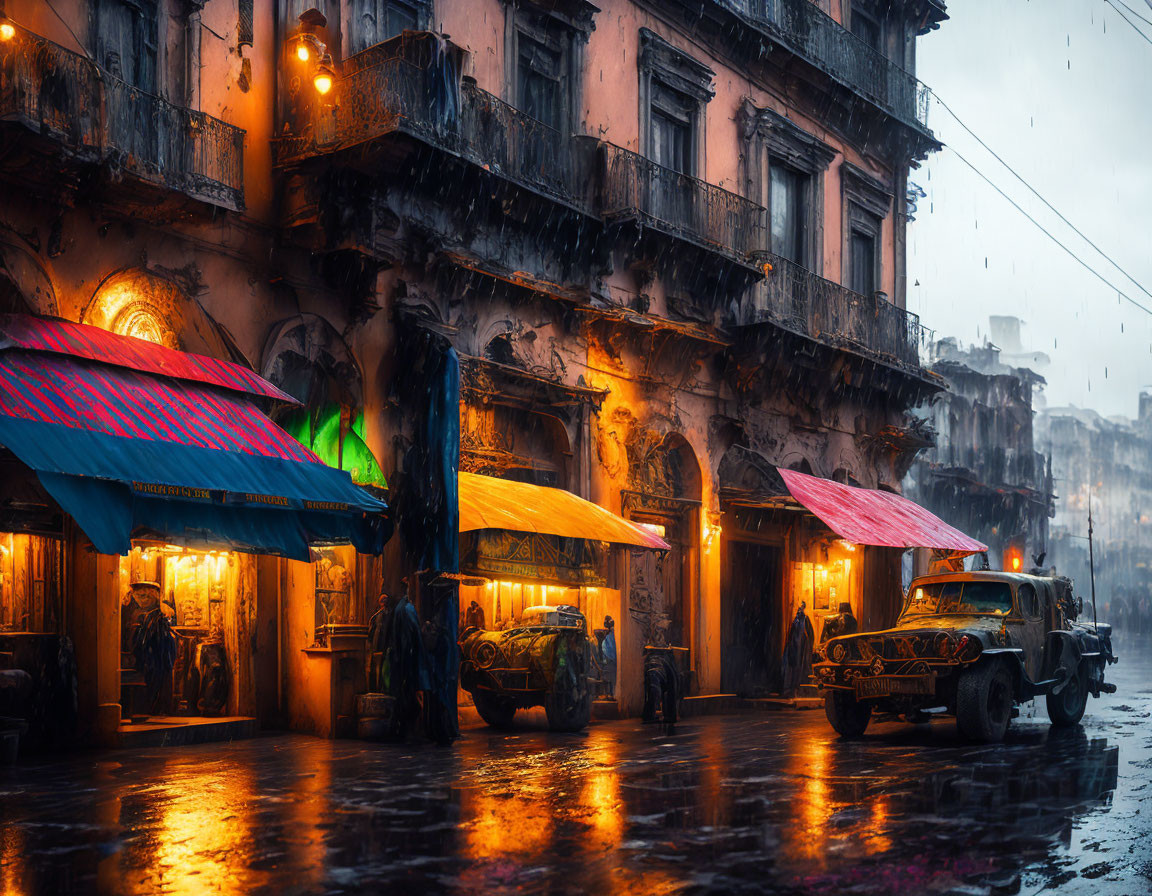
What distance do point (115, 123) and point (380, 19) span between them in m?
4.52

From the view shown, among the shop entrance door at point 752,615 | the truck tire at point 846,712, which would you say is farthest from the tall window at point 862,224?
the truck tire at point 846,712

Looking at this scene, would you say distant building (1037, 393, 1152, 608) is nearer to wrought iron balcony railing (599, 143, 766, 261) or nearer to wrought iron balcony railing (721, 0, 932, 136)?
wrought iron balcony railing (721, 0, 932, 136)

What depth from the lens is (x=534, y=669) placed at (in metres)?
15.1

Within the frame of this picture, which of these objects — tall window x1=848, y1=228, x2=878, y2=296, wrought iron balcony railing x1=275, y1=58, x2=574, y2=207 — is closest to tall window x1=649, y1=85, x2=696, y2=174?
wrought iron balcony railing x1=275, y1=58, x2=574, y2=207

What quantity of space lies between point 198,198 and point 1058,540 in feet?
184

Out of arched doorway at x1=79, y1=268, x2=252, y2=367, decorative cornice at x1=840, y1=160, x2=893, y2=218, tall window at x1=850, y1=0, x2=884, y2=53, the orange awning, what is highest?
tall window at x1=850, y1=0, x2=884, y2=53

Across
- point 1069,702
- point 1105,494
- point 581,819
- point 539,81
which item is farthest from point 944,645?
point 1105,494

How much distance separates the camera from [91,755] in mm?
12070

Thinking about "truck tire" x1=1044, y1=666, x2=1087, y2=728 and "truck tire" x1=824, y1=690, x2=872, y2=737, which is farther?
"truck tire" x1=1044, y1=666, x2=1087, y2=728

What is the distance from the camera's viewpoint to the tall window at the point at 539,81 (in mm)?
18125

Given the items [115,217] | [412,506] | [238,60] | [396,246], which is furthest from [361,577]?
[238,60]

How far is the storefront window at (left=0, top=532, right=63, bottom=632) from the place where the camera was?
1242 centimetres

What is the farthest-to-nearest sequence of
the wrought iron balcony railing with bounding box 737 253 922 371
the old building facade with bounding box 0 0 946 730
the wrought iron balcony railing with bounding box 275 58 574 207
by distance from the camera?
the wrought iron balcony railing with bounding box 737 253 922 371
the wrought iron balcony railing with bounding box 275 58 574 207
the old building facade with bounding box 0 0 946 730

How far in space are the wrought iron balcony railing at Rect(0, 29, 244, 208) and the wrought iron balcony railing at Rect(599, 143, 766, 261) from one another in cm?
602
